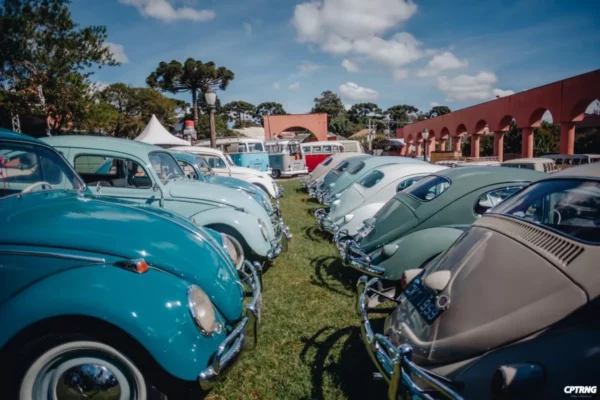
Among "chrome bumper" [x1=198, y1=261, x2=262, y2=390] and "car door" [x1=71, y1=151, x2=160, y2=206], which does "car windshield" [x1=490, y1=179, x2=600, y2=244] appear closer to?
"chrome bumper" [x1=198, y1=261, x2=262, y2=390]

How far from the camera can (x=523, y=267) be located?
6.08 ft

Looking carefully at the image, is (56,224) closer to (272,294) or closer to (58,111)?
(272,294)

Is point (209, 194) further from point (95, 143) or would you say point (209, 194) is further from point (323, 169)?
point (323, 169)

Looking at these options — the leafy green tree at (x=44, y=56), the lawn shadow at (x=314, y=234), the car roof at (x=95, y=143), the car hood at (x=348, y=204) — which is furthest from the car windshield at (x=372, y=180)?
the leafy green tree at (x=44, y=56)

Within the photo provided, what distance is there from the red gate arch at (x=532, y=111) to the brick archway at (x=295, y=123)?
13.3m

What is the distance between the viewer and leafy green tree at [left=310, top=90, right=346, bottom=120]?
82062 mm

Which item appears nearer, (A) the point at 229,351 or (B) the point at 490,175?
(A) the point at 229,351

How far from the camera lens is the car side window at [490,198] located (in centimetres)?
427

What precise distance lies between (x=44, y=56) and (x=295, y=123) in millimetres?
25816

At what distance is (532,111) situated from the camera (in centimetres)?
1791

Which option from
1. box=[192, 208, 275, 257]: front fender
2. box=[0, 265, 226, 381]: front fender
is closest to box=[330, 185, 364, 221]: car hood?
box=[192, 208, 275, 257]: front fender

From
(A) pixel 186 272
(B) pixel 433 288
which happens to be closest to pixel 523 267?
(B) pixel 433 288

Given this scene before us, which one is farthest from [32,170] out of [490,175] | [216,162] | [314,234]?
[216,162]

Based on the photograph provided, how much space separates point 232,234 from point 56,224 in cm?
269
